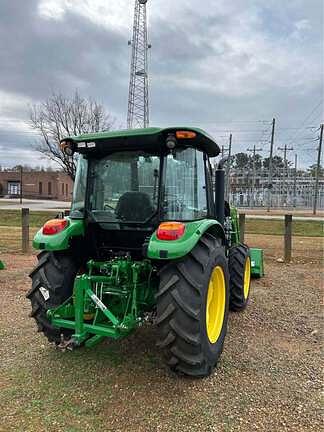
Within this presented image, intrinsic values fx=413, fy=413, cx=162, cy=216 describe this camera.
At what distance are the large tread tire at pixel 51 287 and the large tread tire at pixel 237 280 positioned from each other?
232 cm

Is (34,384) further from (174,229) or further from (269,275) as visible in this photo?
(269,275)

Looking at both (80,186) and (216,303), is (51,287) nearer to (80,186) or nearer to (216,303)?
(80,186)

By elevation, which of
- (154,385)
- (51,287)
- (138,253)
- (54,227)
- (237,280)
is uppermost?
(54,227)

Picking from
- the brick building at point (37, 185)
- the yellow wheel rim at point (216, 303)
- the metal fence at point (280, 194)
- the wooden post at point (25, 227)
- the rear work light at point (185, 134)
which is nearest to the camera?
the rear work light at point (185, 134)

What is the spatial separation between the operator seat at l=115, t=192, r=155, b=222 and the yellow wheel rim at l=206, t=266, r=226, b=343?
0.85 m

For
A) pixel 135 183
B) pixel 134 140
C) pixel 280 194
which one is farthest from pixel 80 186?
pixel 280 194

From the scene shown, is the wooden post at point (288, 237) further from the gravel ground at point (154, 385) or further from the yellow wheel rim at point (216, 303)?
the yellow wheel rim at point (216, 303)

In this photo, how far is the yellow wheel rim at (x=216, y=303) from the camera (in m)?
3.93

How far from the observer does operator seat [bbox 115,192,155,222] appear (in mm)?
3871

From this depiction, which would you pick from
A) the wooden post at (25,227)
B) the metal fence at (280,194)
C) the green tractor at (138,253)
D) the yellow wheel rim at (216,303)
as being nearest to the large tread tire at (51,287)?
the green tractor at (138,253)

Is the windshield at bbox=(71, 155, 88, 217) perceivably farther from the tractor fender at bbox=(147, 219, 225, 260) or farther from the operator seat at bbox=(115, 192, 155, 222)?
the tractor fender at bbox=(147, 219, 225, 260)

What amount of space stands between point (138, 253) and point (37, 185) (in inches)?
2542

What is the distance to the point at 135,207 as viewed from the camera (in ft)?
12.9

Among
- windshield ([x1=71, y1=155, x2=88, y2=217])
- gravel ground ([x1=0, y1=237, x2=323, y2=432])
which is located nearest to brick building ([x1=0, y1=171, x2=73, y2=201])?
windshield ([x1=71, y1=155, x2=88, y2=217])
